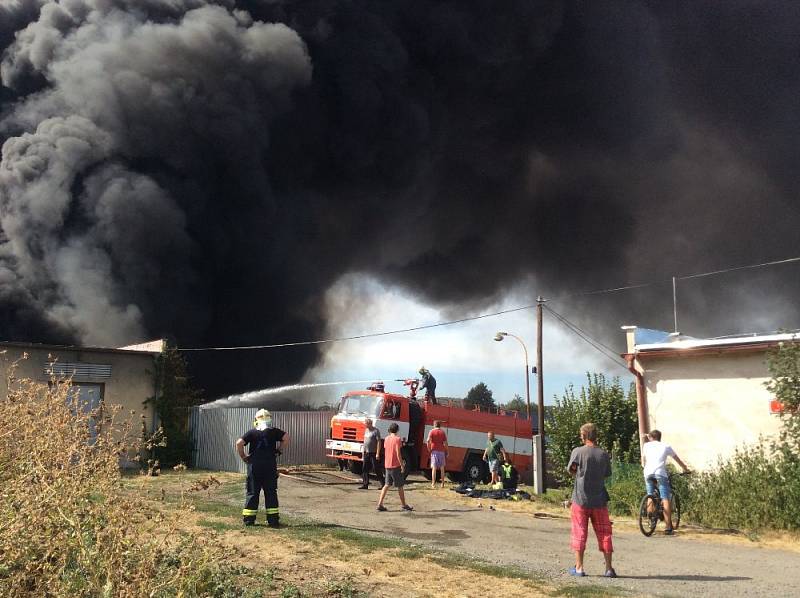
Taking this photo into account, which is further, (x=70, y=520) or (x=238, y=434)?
(x=238, y=434)

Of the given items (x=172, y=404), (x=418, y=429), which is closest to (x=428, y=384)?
(x=418, y=429)

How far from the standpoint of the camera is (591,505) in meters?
7.04

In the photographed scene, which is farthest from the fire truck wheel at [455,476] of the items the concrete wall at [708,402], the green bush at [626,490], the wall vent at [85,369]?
the wall vent at [85,369]

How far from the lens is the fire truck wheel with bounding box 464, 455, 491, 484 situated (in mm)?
19469

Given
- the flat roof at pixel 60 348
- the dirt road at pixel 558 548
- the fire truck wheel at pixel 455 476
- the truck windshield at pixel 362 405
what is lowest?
the fire truck wheel at pixel 455 476

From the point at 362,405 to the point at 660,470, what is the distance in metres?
9.51

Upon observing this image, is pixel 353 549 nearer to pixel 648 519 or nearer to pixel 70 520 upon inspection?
pixel 70 520

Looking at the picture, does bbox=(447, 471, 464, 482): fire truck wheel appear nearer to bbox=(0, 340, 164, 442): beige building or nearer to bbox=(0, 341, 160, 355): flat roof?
bbox=(0, 340, 164, 442): beige building

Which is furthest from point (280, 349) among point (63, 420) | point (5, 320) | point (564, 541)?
point (63, 420)

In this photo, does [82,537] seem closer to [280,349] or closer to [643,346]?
[643,346]

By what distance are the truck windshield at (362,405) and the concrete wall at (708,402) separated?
7350 millimetres

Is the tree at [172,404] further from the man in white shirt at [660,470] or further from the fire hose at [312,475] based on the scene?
the man in white shirt at [660,470]

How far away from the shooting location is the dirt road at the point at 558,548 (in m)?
6.85

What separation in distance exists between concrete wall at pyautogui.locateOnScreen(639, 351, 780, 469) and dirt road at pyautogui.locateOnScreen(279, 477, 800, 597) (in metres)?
2.60
